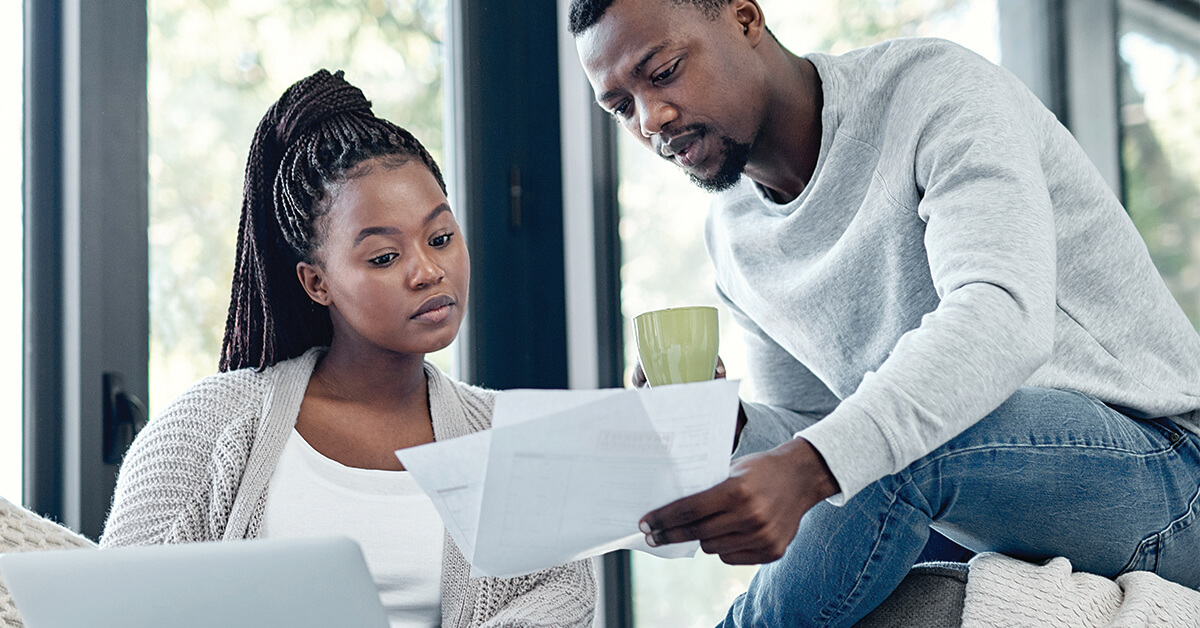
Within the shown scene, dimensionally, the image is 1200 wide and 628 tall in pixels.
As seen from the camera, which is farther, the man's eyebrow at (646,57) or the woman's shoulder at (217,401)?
the man's eyebrow at (646,57)

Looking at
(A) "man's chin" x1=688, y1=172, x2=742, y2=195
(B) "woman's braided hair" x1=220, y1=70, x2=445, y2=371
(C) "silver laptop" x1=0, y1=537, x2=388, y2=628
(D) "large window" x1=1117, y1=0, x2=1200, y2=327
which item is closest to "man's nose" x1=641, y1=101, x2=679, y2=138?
(A) "man's chin" x1=688, y1=172, x2=742, y2=195

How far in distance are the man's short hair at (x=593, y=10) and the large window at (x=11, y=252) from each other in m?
0.93

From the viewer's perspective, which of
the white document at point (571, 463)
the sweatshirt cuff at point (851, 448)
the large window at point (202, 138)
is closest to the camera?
the white document at point (571, 463)

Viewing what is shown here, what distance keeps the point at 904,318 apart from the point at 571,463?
732mm

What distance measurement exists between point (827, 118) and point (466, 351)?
1.17 metres

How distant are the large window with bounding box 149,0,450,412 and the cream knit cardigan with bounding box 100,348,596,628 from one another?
54 cm

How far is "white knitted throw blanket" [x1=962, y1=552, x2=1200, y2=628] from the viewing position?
97 cm

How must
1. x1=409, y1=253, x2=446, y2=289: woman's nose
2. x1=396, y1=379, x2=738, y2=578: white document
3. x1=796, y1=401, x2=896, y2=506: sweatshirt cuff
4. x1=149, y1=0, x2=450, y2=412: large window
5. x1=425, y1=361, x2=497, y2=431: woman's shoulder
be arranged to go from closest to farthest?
x1=396, y1=379, x2=738, y2=578: white document
x1=796, y1=401, x2=896, y2=506: sweatshirt cuff
x1=409, y1=253, x2=446, y2=289: woman's nose
x1=425, y1=361, x2=497, y2=431: woman's shoulder
x1=149, y1=0, x2=450, y2=412: large window

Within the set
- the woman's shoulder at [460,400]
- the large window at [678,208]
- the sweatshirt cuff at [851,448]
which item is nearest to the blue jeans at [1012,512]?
the sweatshirt cuff at [851,448]

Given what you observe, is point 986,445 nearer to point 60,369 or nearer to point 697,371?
point 697,371

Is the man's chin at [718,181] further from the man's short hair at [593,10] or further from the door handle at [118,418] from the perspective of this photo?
the door handle at [118,418]

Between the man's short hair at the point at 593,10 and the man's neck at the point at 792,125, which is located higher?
the man's short hair at the point at 593,10

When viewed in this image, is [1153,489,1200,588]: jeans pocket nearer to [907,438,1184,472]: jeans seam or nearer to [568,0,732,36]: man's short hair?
[907,438,1184,472]: jeans seam

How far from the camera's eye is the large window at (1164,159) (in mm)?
2781
